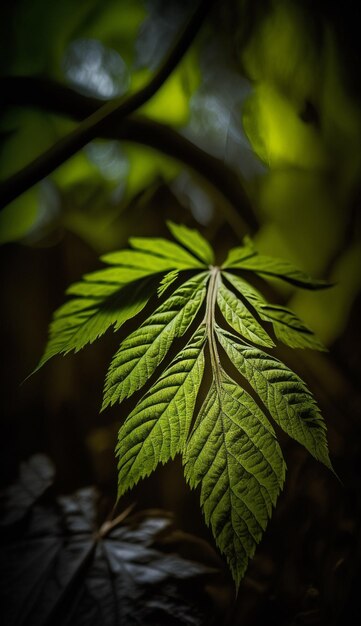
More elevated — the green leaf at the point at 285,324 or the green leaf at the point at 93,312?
the green leaf at the point at 93,312

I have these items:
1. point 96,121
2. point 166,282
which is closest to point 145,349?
point 166,282

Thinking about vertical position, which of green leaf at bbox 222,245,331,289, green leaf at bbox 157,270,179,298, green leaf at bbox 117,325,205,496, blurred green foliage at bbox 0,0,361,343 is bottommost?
green leaf at bbox 117,325,205,496

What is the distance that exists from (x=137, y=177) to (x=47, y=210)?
0.14 metres

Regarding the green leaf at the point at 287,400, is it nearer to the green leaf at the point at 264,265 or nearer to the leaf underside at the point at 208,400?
the leaf underside at the point at 208,400

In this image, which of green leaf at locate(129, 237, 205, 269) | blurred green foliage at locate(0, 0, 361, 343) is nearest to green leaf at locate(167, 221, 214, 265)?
green leaf at locate(129, 237, 205, 269)

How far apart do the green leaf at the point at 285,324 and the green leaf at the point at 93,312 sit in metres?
0.12

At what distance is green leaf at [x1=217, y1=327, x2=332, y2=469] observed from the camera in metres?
0.40

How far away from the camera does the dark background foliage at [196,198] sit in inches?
22.0

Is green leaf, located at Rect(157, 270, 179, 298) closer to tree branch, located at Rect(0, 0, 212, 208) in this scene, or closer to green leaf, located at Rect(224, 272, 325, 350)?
green leaf, located at Rect(224, 272, 325, 350)

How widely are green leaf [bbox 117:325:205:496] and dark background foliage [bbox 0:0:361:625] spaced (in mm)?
185

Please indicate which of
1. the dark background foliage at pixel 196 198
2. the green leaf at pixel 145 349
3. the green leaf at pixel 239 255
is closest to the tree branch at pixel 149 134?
the dark background foliage at pixel 196 198

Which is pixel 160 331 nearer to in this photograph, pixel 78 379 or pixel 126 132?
pixel 78 379

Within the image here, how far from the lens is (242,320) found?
1.45 feet

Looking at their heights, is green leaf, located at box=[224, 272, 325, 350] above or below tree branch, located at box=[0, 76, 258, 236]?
below
